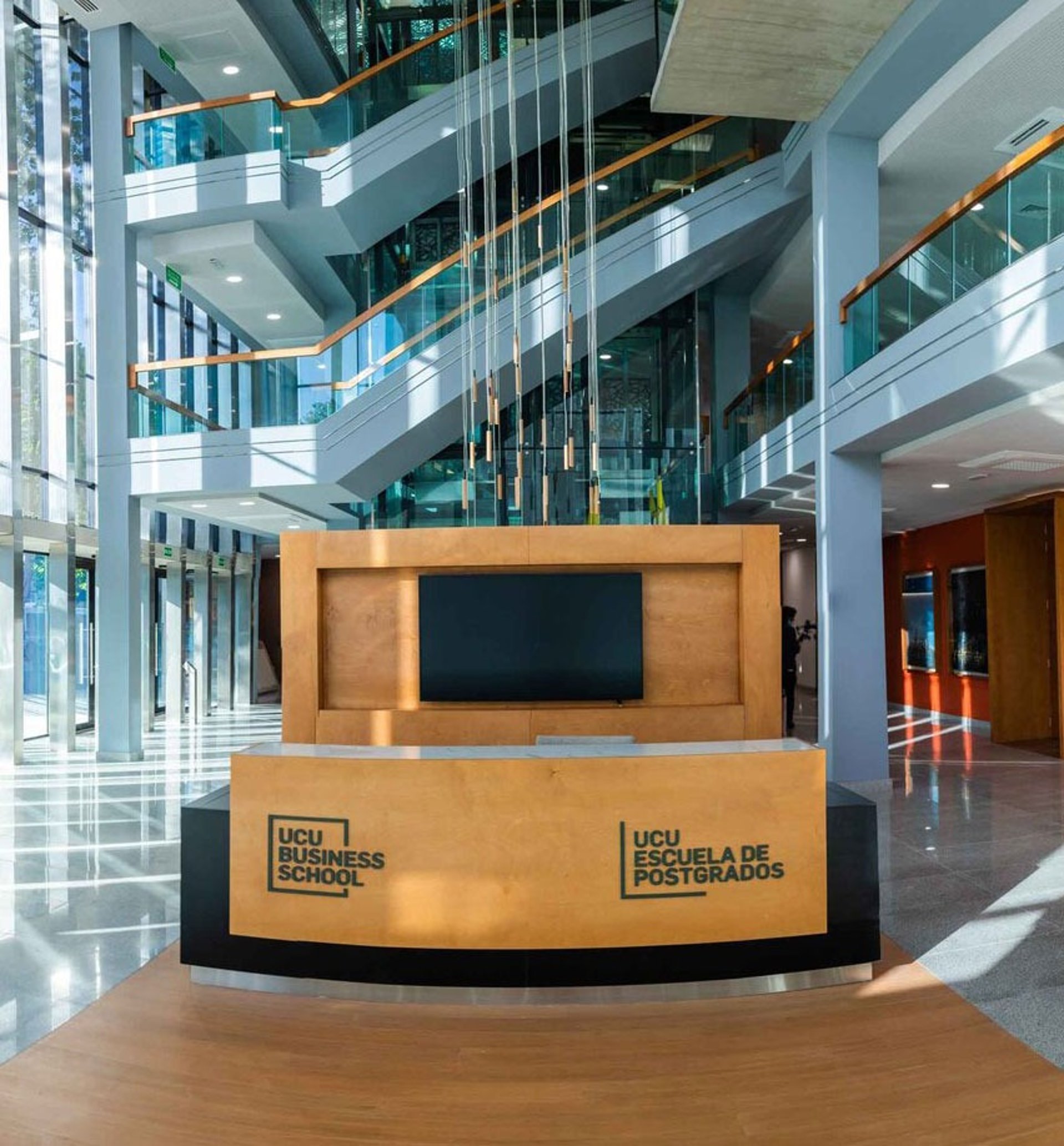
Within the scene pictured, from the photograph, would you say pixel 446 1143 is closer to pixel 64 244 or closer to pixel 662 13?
pixel 662 13

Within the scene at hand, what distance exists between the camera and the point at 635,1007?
4.22 meters

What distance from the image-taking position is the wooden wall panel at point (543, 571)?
641 cm

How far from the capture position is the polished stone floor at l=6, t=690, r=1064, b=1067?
4414 millimetres

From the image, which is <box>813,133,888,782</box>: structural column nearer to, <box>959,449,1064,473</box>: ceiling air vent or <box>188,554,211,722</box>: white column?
<box>959,449,1064,473</box>: ceiling air vent

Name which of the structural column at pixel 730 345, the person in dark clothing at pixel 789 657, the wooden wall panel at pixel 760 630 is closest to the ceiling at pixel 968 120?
the structural column at pixel 730 345

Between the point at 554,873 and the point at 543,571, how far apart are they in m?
2.66

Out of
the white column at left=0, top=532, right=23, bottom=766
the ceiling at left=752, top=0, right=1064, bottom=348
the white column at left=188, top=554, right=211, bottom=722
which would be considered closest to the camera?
the ceiling at left=752, top=0, right=1064, bottom=348

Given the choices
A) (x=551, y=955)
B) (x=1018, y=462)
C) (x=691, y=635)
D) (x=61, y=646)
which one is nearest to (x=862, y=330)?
(x=1018, y=462)

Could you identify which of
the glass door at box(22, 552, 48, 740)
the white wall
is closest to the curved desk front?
the glass door at box(22, 552, 48, 740)

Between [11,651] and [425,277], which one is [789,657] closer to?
[425,277]

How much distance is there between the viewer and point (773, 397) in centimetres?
1220

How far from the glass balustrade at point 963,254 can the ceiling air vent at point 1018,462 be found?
164 cm

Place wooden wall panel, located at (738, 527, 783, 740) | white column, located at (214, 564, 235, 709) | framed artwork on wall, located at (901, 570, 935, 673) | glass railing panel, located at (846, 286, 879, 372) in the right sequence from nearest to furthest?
wooden wall panel, located at (738, 527, 783, 740), glass railing panel, located at (846, 286, 879, 372), framed artwork on wall, located at (901, 570, 935, 673), white column, located at (214, 564, 235, 709)

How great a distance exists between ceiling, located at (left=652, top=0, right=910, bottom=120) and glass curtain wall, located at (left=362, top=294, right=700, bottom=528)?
469 cm
